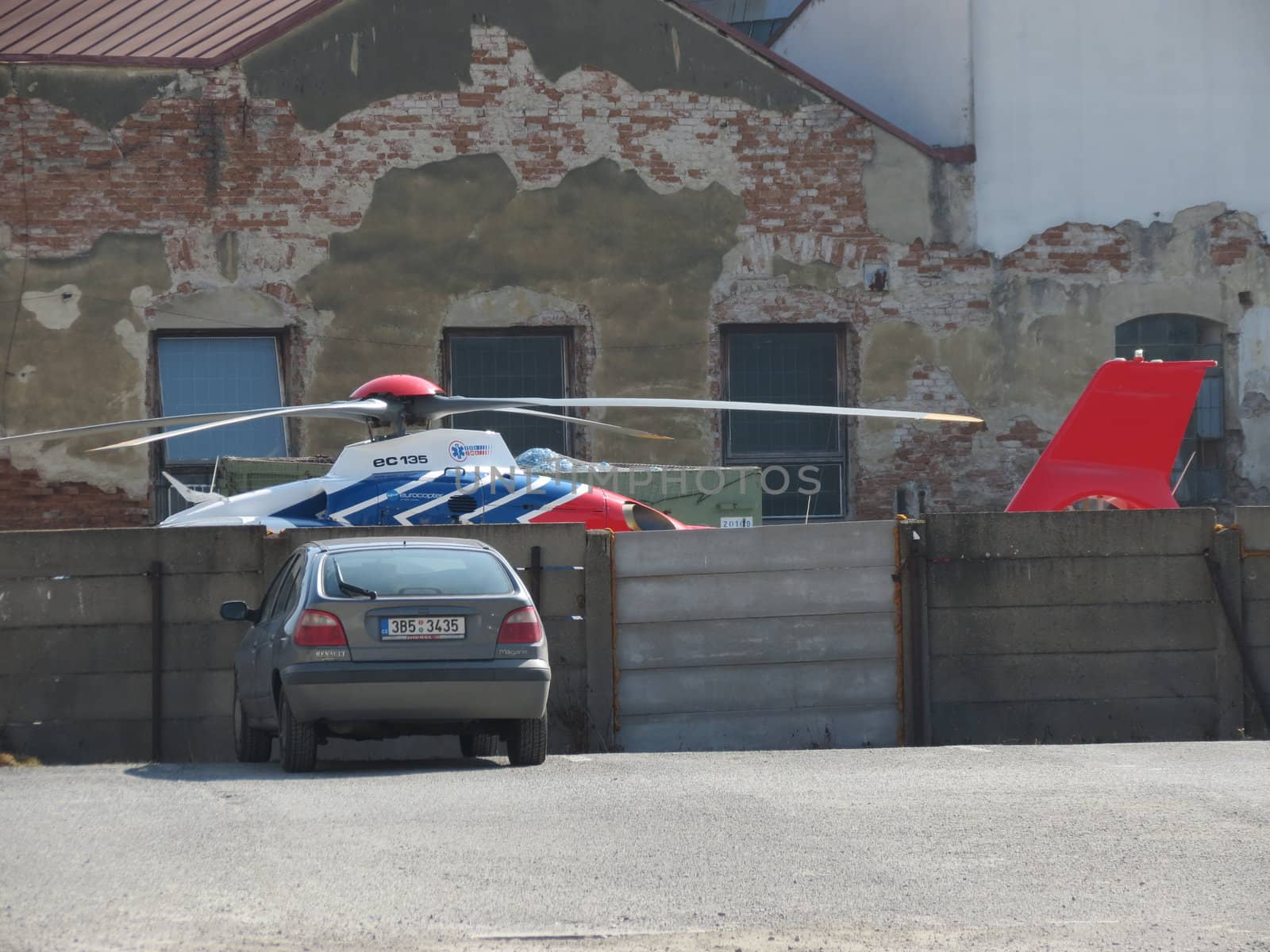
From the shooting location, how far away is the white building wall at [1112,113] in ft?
70.5

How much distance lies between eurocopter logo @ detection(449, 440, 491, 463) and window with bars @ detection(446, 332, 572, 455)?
5.75 metres

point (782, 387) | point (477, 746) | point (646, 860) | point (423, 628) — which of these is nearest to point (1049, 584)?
point (477, 746)

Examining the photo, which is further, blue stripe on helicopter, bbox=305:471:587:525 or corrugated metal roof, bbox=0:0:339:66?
corrugated metal roof, bbox=0:0:339:66

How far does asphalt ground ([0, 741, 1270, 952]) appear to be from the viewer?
5.34 meters

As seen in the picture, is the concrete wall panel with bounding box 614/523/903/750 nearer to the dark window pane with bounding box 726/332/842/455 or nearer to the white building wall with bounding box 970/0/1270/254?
the dark window pane with bounding box 726/332/842/455

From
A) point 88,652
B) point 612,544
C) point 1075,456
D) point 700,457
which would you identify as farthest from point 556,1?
point 88,652

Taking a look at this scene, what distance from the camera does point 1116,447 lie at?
17.6 m

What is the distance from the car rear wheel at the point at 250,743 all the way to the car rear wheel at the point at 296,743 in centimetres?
94

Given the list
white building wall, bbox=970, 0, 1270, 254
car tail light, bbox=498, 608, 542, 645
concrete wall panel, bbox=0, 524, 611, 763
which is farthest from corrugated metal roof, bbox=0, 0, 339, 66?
car tail light, bbox=498, 608, 542, 645

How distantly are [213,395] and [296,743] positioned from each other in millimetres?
11109

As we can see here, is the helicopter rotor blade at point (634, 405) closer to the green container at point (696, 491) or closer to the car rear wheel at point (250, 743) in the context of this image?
the green container at point (696, 491)

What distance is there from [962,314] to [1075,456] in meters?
4.10

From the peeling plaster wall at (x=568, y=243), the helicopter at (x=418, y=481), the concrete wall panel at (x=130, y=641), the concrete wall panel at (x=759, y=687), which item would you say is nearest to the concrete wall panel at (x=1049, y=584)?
the concrete wall panel at (x=759, y=687)

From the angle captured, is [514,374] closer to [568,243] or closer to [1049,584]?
[568,243]
